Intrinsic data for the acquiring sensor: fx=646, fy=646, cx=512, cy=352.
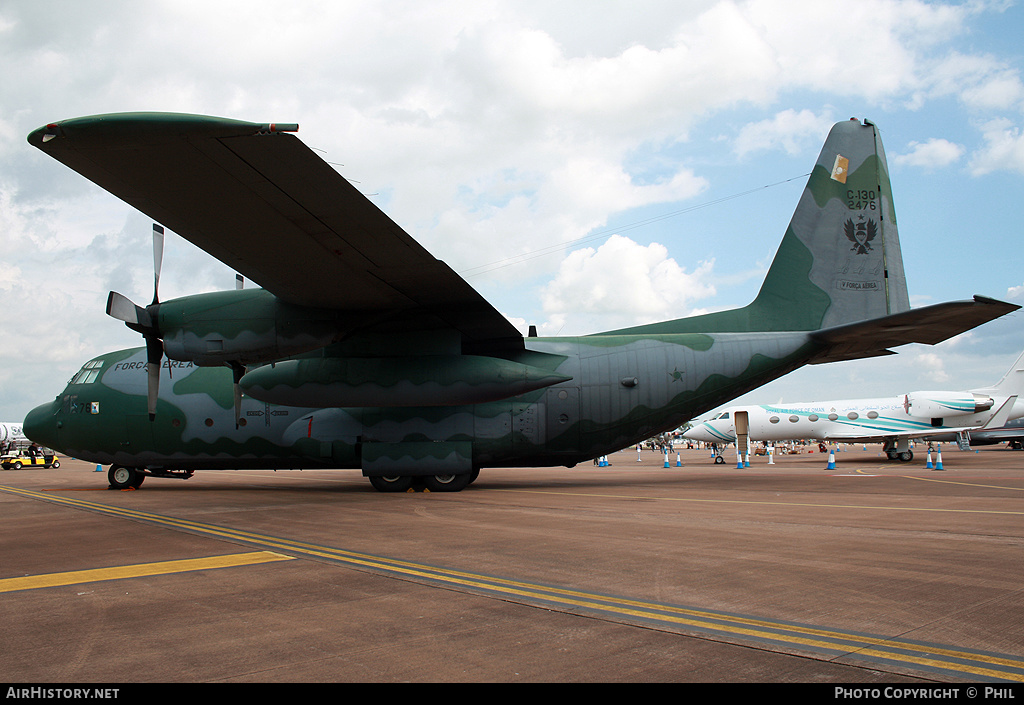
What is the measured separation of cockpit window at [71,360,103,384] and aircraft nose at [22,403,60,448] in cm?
102

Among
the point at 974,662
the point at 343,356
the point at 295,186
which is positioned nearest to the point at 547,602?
the point at 974,662

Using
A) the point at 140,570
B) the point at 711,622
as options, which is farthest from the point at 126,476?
the point at 711,622

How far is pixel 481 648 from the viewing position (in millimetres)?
3770

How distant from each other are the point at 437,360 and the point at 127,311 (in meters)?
6.39

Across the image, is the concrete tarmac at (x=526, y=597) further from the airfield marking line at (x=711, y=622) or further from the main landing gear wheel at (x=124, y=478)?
Result: the main landing gear wheel at (x=124, y=478)

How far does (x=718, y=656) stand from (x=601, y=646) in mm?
653

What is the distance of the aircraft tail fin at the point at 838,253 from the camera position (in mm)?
16688

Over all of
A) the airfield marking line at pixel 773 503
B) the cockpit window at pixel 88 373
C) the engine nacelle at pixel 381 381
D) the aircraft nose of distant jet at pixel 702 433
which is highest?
the cockpit window at pixel 88 373

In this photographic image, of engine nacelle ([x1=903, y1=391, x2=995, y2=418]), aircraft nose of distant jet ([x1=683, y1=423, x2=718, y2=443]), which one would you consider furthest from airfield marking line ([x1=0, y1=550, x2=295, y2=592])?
aircraft nose of distant jet ([x1=683, y1=423, x2=718, y2=443])

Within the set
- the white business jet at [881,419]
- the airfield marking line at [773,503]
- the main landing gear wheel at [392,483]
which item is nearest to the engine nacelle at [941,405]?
the white business jet at [881,419]

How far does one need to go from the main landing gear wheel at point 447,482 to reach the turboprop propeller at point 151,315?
6.60 meters

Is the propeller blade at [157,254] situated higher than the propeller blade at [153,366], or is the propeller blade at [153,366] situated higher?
the propeller blade at [157,254]

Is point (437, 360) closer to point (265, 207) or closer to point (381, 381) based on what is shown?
point (381, 381)

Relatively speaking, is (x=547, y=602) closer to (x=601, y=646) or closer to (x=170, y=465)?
(x=601, y=646)
